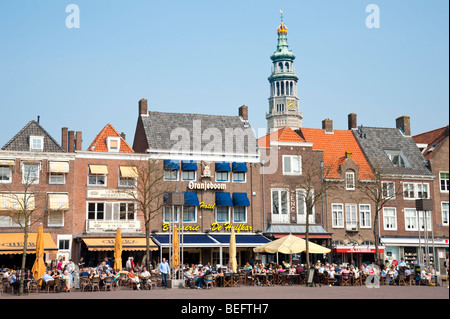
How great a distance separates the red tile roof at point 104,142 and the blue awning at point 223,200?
7.78m

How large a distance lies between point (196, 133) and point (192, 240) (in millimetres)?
9785

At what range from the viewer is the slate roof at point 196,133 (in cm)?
4900

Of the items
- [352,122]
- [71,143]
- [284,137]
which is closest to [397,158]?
[352,122]

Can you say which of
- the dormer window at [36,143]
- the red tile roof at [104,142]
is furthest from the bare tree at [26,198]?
the red tile roof at [104,142]

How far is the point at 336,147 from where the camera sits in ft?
180

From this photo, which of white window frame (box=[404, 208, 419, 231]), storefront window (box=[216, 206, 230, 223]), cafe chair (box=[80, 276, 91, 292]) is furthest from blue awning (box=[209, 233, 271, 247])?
cafe chair (box=[80, 276, 91, 292])

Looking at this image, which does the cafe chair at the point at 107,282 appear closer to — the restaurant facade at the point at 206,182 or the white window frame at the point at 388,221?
the restaurant facade at the point at 206,182

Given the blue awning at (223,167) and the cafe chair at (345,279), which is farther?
the blue awning at (223,167)

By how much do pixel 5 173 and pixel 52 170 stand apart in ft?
10.9

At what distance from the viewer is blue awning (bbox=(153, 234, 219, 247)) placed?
44306mm
